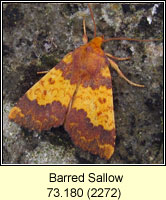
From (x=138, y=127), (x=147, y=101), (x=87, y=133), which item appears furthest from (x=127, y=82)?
(x=87, y=133)

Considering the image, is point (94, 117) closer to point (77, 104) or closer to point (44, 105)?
point (77, 104)

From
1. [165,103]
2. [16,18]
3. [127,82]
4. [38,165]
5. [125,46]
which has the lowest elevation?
[38,165]

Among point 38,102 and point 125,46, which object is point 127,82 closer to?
point 125,46

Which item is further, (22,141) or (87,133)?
(22,141)

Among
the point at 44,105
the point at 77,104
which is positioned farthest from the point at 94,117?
the point at 44,105
